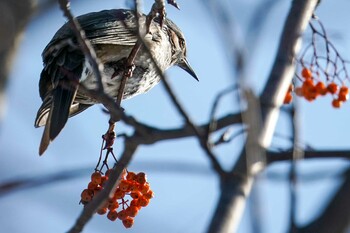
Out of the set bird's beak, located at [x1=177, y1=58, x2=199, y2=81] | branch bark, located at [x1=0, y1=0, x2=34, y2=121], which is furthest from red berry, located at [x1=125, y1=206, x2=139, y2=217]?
bird's beak, located at [x1=177, y1=58, x2=199, y2=81]

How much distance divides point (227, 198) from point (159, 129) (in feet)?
0.91

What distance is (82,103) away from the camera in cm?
519

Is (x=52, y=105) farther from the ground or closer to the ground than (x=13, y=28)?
closer to the ground

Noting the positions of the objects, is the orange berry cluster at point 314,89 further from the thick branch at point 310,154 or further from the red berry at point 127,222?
the thick branch at point 310,154

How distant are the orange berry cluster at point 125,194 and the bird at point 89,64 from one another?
0.47m

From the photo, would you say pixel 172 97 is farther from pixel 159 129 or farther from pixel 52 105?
pixel 52 105

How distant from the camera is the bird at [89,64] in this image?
169 inches

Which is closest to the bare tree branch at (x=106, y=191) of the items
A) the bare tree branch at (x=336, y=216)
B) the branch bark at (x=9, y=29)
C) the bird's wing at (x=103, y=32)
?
the bare tree branch at (x=336, y=216)

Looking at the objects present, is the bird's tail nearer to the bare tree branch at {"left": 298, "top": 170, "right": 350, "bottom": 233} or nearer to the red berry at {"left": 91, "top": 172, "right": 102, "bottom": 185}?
the red berry at {"left": 91, "top": 172, "right": 102, "bottom": 185}

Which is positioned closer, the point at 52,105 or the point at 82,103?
the point at 52,105

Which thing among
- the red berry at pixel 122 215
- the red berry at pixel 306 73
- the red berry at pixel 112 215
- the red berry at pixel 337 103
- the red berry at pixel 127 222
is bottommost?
the red berry at pixel 337 103

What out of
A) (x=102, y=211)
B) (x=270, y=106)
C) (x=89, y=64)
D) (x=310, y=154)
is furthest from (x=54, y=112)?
(x=310, y=154)

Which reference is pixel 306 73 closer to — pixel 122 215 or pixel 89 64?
pixel 122 215

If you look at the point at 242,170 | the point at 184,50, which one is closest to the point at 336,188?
the point at 242,170
